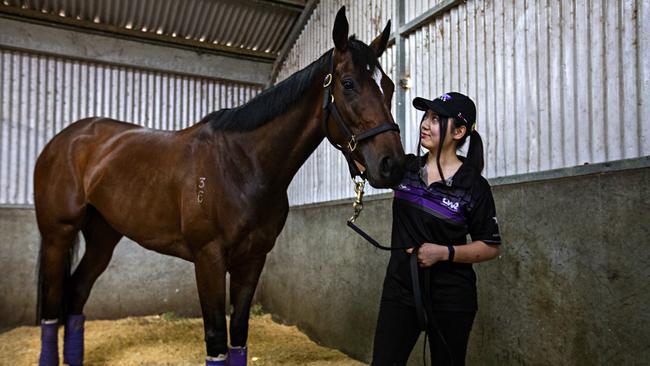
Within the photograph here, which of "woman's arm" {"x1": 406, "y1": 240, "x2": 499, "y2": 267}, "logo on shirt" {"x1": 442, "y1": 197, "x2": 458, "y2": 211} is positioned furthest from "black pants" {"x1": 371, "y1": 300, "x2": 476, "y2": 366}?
"logo on shirt" {"x1": 442, "y1": 197, "x2": 458, "y2": 211}

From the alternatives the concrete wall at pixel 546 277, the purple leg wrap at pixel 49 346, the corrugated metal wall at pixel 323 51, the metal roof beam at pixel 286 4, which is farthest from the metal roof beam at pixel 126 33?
the purple leg wrap at pixel 49 346

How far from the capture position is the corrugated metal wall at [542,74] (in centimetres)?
191

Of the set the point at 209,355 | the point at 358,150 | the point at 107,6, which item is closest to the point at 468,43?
the point at 358,150

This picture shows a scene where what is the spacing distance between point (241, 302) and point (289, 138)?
0.87m

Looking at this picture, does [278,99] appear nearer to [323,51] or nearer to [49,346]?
[49,346]

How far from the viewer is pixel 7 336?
387 centimetres

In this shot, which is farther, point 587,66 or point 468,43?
point 468,43

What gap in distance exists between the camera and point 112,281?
453 cm

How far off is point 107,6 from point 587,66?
4141 millimetres

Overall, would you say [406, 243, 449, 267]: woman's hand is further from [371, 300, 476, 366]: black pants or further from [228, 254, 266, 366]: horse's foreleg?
[228, 254, 266, 366]: horse's foreleg

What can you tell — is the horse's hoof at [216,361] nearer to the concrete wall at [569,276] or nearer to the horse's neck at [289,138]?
the horse's neck at [289,138]

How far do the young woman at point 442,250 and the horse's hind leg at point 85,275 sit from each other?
231 centimetres

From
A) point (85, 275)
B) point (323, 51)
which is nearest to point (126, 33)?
point (323, 51)

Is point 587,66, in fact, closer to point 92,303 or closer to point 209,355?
point 209,355
